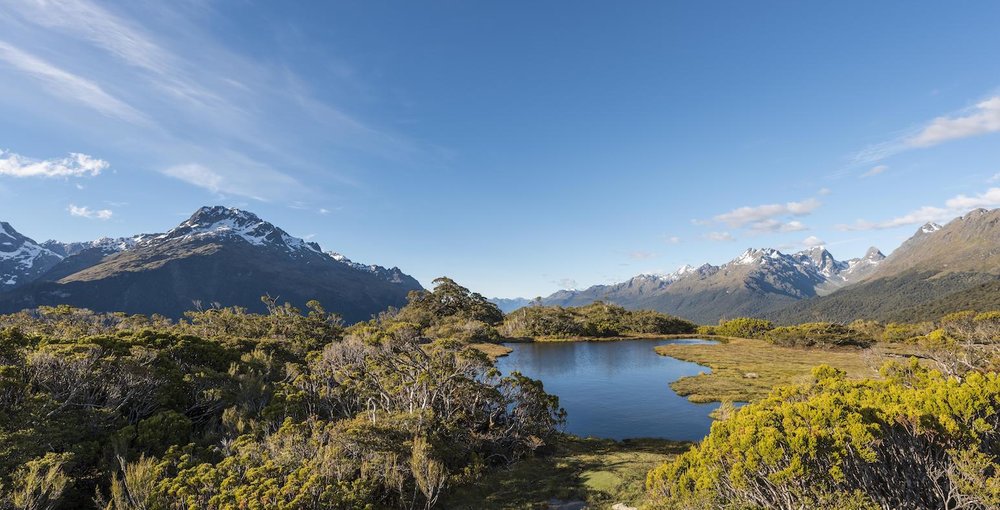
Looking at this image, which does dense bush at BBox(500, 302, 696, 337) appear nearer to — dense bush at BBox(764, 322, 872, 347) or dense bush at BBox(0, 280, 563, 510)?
dense bush at BBox(764, 322, 872, 347)

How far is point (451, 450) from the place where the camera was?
26.7 metres

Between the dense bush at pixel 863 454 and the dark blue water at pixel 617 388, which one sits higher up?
the dense bush at pixel 863 454

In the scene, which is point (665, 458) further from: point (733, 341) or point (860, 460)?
point (733, 341)

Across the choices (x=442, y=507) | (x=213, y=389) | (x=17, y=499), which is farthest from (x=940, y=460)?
(x=213, y=389)

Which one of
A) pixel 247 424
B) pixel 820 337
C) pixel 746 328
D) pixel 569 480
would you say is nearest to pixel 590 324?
pixel 746 328

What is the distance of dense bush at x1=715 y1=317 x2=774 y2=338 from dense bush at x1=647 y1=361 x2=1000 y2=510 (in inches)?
5188

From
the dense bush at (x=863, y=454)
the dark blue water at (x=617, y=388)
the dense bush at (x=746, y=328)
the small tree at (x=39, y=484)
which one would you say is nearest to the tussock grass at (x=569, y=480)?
the dark blue water at (x=617, y=388)

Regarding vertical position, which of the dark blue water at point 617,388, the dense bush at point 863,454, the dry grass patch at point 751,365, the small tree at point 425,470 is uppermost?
the dense bush at point 863,454

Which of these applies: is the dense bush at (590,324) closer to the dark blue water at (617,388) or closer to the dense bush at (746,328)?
the dense bush at (746,328)

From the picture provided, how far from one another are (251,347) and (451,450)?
1622 inches

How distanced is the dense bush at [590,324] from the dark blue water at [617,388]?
25.3 metres

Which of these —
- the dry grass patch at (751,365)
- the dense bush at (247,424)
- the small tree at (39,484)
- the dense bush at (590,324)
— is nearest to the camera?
the small tree at (39,484)

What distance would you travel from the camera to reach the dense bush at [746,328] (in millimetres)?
132225

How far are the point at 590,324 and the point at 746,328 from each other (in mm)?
49428
